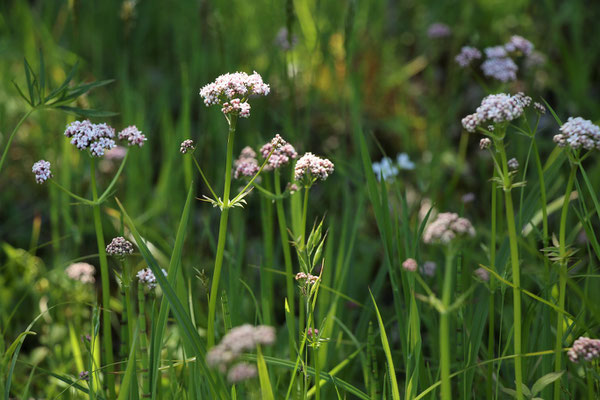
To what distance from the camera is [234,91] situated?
1363mm

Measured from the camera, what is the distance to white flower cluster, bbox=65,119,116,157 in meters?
1.44

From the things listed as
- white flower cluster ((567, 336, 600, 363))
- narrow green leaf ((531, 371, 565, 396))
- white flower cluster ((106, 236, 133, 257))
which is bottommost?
narrow green leaf ((531, 371, 565, 396))

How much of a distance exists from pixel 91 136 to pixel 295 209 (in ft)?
2.15

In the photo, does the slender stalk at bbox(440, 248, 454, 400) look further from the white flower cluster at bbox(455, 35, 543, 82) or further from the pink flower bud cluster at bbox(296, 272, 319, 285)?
the white flower cluster at bbox(455, 35, 543, 82)

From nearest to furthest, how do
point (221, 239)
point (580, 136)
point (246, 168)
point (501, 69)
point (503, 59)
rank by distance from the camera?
point (580, 136), point (221, 239), point (246, 168), point (501, 69), point (503, 59)

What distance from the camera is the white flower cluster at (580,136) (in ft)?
4.10

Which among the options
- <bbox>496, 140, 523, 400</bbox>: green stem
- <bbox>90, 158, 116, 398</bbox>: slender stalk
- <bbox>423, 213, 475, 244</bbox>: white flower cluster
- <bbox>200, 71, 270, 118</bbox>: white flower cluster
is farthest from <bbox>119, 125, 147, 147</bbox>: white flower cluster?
<bbox>496, 140, 523, 400</bbox>: green stem

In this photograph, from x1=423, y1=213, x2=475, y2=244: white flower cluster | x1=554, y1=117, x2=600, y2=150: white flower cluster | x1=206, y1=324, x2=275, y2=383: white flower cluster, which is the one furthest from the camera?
x1=554, y1=117, x2=600, y2=150: white flower cluster

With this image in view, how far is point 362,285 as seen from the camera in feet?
8.38

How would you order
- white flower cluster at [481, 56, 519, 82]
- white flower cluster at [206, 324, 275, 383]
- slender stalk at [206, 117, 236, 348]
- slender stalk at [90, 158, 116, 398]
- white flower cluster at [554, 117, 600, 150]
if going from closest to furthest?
white flower cluster at [206, 324, 275, 383], white flower cluster at [554, 117, 600, 150], slender stalk at [206, 117, 236, 348], slender stalk at [90, 158, 116, 398], white flower cluster at [481, 56, 519, 82]

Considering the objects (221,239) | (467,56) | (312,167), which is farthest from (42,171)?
(467,56)

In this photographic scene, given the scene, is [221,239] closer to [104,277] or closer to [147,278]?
[147,278]

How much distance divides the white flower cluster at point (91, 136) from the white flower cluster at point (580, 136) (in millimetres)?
1100

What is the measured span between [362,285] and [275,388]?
104 cm
